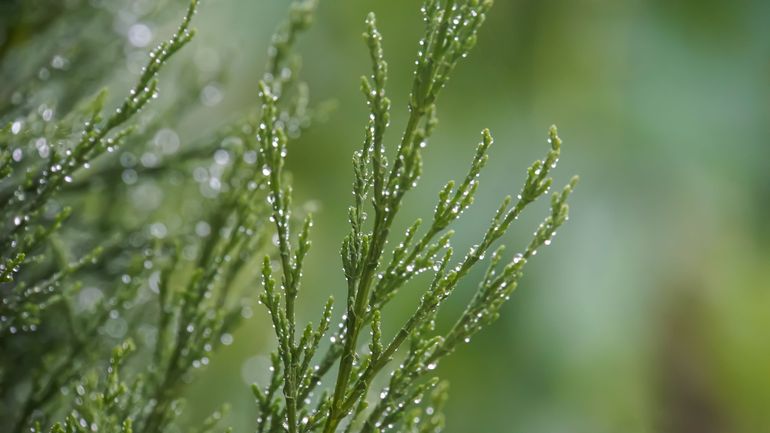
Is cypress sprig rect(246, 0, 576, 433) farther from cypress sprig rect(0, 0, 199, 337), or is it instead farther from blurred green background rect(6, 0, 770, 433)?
blurred green background rect(6, 0, 770, 433)

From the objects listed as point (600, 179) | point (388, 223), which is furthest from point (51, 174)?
point (600, 179)

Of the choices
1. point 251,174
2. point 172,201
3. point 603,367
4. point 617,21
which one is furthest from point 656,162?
point 251,174

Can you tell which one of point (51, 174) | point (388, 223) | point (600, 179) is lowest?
point (388, 223)

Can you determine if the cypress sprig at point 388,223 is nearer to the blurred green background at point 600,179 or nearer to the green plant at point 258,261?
the green plant at point 258,261

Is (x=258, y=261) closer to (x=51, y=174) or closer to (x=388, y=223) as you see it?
(x=51, y=174)

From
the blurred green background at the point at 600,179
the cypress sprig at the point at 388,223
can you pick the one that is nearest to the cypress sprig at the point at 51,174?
the cypress sprig at the point at 388,223
